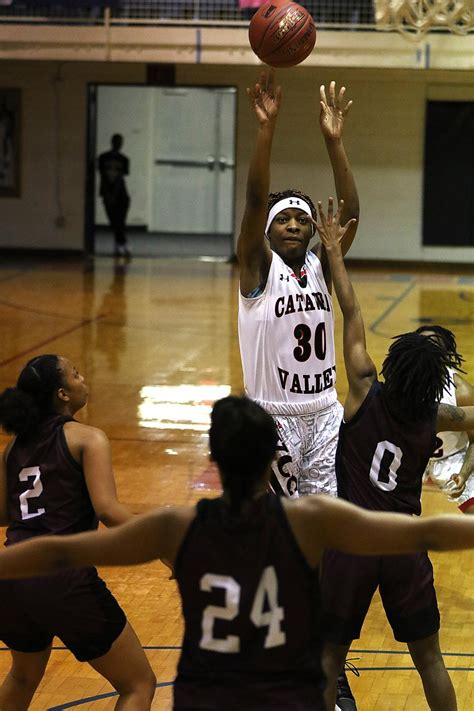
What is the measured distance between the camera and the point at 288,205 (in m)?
4.59

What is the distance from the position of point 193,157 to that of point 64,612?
69.3 ft

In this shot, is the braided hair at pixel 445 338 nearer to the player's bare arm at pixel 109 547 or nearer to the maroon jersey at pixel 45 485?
the maroon jersey at pixel 45 485

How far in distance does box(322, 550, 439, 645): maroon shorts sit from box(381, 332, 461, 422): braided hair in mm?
461

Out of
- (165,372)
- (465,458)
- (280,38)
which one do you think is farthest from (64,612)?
(165,372)

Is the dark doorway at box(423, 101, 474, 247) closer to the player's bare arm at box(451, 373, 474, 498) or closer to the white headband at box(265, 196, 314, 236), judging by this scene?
the player's bare arm at box(451, 373, 474, 498)

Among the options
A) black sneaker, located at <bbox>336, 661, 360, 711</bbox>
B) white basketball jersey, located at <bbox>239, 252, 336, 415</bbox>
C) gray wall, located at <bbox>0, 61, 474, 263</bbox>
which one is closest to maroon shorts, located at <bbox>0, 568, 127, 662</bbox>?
black sneaker, located at <bbox>336, 661, 360, 711</bbox>

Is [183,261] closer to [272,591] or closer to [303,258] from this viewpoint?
[303,258]

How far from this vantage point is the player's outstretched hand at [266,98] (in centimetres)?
439

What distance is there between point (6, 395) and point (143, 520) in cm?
93

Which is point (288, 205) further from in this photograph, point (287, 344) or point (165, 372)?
point (165, 372)

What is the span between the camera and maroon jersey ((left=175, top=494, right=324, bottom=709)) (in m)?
2.53

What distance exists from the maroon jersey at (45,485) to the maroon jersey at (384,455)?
34.4 inches

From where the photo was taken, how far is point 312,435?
4465 mm

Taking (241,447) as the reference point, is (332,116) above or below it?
above
